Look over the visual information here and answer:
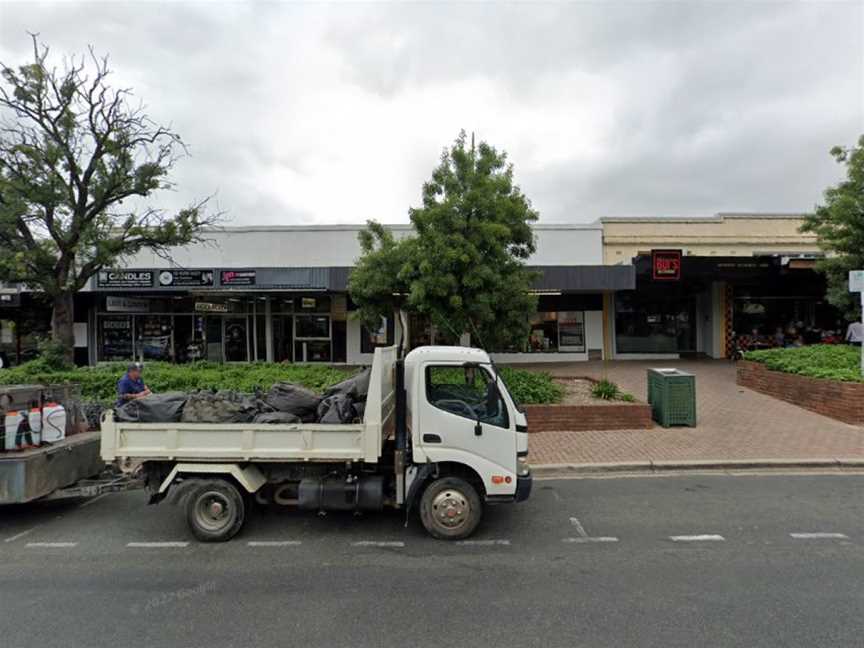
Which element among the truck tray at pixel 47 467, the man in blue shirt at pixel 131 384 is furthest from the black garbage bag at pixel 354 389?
the man in blue shirt at pixel 131 384

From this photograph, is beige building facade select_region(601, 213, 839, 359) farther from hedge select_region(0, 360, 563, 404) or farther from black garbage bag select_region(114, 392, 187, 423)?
black garbage bag select_region(114, 392, 187, 423)

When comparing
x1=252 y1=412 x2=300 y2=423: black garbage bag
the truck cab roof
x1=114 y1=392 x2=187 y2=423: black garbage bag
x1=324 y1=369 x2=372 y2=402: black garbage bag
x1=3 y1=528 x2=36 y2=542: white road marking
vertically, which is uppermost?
the truck cab roof

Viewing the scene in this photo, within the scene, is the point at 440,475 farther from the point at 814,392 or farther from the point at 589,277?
the point at 589,277

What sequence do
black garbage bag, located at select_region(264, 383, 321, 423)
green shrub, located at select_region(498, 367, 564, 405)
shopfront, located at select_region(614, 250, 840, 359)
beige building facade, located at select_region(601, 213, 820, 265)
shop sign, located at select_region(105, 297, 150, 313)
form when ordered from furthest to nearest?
1. beige building facade, located at select_region(601, 213, 820, 265)
2. shopfront, located at select_region(614, 250, 840, 359)
3. shop sign, located at select_region(105, 297, 150, 313)
4. green shrub, located at select_region(498, 367, 564, 405)
5. black garbage bag, located at select_region(264, 383, 321, 423)

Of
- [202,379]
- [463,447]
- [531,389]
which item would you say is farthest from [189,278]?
[463,447]

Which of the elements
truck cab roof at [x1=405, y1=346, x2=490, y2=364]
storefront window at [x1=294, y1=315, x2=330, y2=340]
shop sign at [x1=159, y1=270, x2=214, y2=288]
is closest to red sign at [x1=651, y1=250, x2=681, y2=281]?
storefront window at [x1=294, y1=315, x2=330, y2=340]

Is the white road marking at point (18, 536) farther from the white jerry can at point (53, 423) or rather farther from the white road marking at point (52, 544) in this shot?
the white jerry can at point (53, 423)

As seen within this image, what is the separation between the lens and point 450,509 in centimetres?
467

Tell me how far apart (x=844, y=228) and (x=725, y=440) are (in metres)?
9.10

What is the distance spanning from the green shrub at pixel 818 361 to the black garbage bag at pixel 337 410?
10.3m

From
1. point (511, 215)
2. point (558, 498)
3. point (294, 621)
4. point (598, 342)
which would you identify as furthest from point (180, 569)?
point (598, 342)

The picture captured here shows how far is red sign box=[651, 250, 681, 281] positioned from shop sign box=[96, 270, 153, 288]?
17.2 m

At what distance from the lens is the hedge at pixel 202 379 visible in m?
9.48

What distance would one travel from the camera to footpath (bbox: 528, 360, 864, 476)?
711cm
